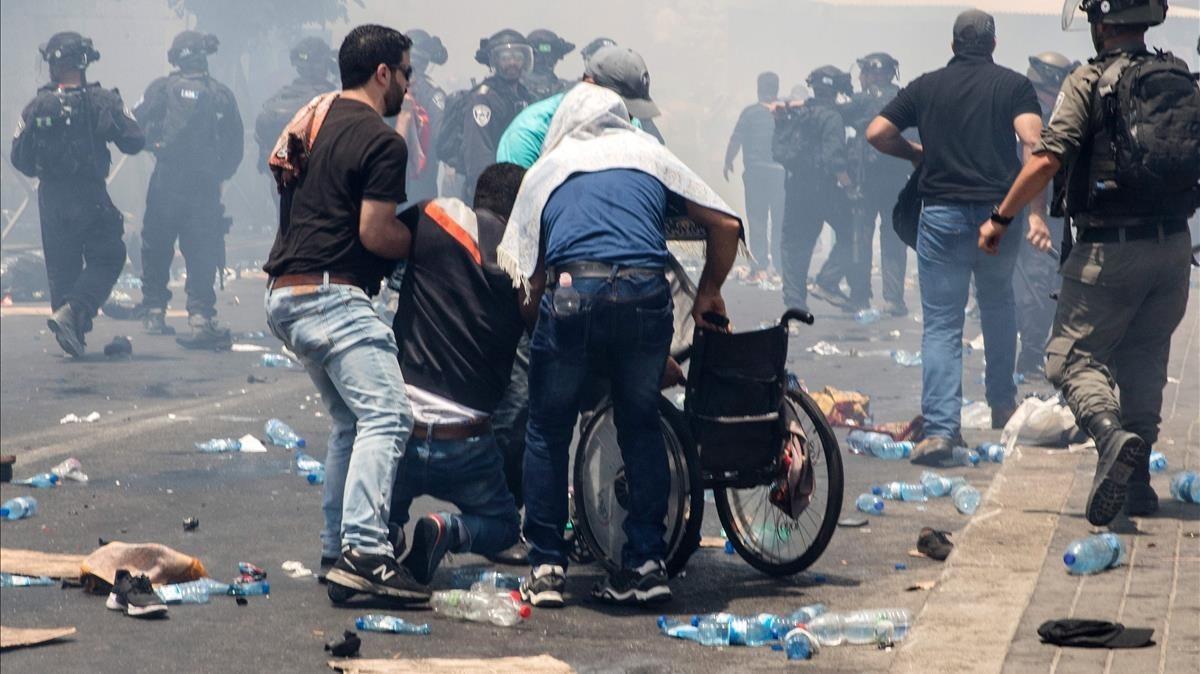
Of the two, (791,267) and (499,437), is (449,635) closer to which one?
(499,437)

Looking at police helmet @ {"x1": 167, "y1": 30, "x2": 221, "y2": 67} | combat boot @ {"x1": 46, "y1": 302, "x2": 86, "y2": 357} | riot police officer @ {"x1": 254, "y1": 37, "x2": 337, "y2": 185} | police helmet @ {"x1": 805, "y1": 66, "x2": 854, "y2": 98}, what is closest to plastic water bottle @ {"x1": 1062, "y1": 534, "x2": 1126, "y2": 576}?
combat boot @ {"x1": 46, "y1": 302, "x2": 86, "y2": 357}

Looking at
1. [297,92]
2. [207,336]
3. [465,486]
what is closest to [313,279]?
[465,486]

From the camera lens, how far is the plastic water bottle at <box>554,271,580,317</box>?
18.6 ft

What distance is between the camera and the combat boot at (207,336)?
606 inches

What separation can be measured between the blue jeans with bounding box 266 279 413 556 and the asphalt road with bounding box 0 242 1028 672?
34 cm

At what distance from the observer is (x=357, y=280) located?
6156 mm

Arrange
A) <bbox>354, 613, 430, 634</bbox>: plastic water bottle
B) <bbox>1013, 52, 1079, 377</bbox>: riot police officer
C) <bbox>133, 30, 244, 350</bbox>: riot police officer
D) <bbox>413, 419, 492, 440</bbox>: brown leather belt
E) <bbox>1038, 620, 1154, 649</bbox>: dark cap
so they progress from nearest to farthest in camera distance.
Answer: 1. <bbox>1038, 620, 1154, 649</bbox>: dark cap
2. <bbox>354, 613, 430, 634</bbox>: plastic water bottle
3. <bbox>413, 419, 492, 440</bbox>: brown leather belt
4. <bbox>1013, 52, 1079, 377</bbox>: riot police officer
5. <bbox>133, 30, 244, 350</bbox>: riot police officer

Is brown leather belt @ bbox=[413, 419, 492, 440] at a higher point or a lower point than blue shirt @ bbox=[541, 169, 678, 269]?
lower

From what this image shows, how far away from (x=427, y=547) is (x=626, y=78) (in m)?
1.72

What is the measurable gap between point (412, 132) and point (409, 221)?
11.3m

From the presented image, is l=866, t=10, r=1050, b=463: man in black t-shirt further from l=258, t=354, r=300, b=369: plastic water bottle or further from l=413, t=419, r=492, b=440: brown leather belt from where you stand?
l=258, t=354, r=300, b=369: plastic water bottle

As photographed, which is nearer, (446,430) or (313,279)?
(313,279)

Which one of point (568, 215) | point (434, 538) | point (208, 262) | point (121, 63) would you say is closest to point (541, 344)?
point (568, 215)

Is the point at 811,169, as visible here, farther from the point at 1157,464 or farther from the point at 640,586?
the point at 640,586
